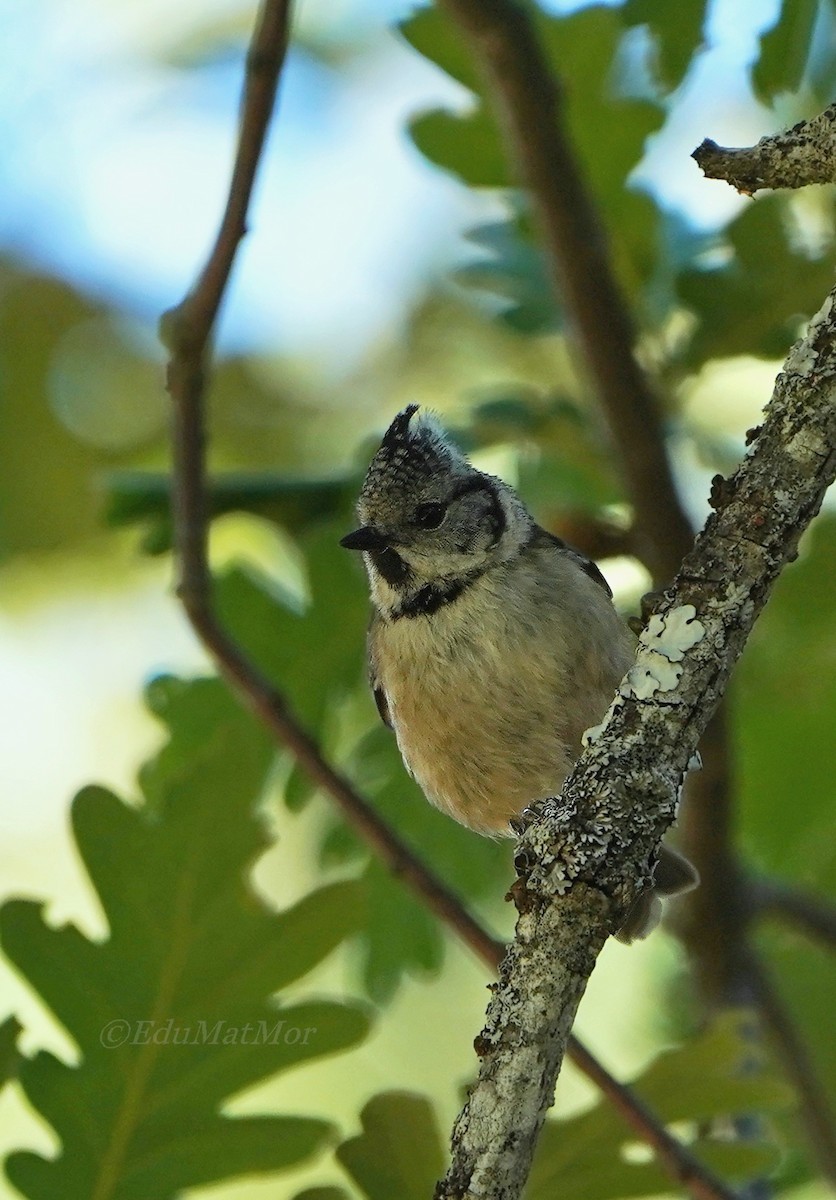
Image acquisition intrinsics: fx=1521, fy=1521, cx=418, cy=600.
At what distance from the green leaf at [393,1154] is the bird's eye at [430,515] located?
131cm

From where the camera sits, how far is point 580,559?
3439 millimetres

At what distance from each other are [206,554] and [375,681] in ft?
1.92

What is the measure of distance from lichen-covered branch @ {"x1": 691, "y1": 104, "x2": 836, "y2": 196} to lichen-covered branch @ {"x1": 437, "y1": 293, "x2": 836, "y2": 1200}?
0.18 meters

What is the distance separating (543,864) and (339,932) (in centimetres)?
117

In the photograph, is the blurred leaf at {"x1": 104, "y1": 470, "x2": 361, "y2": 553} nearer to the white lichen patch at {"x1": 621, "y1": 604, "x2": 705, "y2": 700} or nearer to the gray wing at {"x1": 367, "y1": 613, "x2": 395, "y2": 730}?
the gray wing at {"x1": 367, "y1": 613, "x2": 395, "y2": 730}

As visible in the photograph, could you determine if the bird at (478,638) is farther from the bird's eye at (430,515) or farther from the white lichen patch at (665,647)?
the white lichen patch at (665,647)

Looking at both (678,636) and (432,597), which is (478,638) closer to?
(432,597)

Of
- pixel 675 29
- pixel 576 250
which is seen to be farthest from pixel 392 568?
pixel 675 29

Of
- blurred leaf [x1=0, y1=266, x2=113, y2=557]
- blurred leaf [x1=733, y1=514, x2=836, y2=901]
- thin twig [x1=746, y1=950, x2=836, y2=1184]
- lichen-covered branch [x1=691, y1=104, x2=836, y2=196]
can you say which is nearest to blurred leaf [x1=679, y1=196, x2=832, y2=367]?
blurred leaf [x1=733, y1=514, x2=836, y2=901]

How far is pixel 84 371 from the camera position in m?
6.41

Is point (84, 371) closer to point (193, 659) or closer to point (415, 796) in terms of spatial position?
point (193, 659)

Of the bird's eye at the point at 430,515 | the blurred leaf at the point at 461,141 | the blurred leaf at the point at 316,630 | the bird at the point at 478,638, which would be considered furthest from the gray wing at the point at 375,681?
the blurred leaf at the point at 461,141

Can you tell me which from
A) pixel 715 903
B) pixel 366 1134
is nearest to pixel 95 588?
pixel 715 903

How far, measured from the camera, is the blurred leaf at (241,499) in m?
3.68
